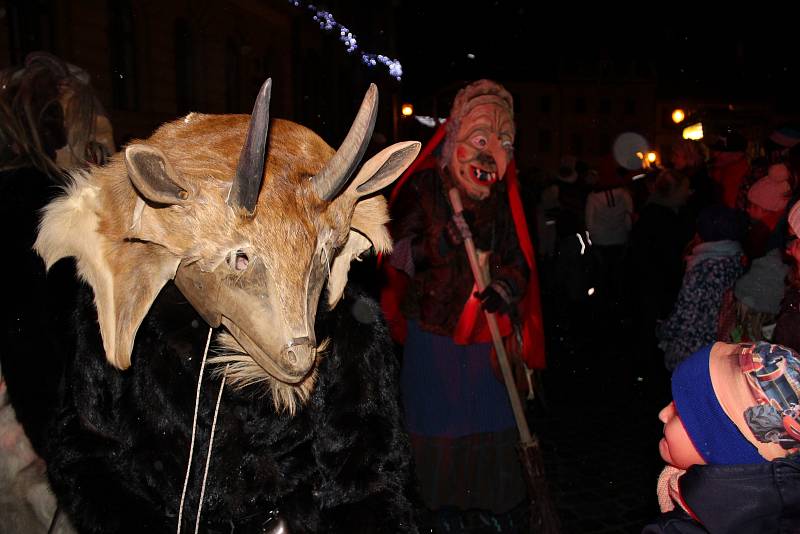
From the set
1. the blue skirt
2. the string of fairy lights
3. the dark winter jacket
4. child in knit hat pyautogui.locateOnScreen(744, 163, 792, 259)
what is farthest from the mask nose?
the string of fairy lights

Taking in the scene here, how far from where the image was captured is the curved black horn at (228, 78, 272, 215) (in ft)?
4.14

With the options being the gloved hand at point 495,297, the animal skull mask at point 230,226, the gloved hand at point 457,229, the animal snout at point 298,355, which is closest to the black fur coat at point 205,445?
the animal skull mask at point 230,226

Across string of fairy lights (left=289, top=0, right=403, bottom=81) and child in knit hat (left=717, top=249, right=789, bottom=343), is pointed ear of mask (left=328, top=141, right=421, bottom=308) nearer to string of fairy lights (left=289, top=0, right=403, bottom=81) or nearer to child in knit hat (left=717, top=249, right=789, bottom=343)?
child in knit hat (left=717, top=249, right=789, bottom=343)

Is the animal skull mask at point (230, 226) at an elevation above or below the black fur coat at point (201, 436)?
above

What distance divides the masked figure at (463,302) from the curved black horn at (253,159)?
2.02 metres

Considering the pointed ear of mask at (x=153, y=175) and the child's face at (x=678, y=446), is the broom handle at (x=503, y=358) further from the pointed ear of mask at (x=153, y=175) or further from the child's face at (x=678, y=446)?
the pointed ear of mask at (x=153, y=175)

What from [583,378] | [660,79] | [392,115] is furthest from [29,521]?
[660,79]

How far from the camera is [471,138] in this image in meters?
3.39

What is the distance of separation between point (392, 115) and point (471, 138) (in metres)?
26.2

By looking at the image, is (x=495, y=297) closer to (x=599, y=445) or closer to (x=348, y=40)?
(x=599, y=445)

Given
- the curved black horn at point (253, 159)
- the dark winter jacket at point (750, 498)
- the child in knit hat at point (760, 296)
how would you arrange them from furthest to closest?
the child in knit hat at point (760, 296)
the dark winter jacket at point (750, 498)
the curved black horn at point (253, 159)

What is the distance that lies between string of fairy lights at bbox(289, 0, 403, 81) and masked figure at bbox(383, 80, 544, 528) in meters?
14.2

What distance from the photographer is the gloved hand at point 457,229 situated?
3322mm

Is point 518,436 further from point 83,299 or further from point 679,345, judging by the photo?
point 83,299
